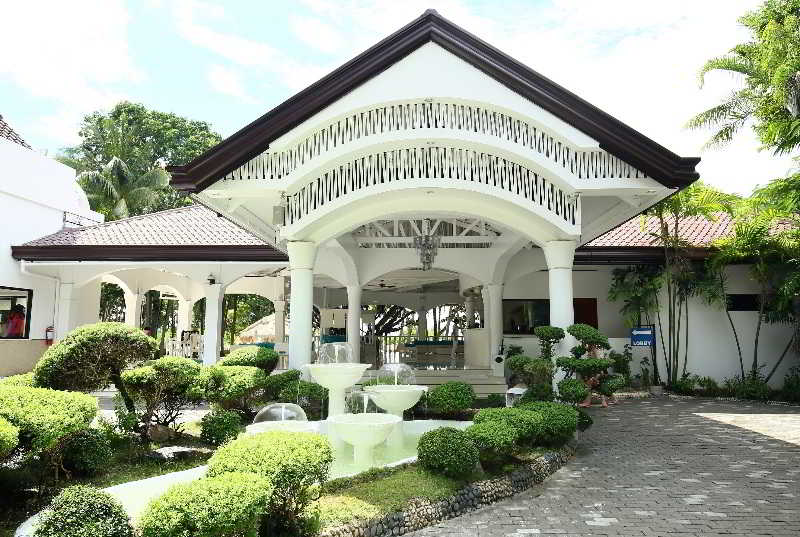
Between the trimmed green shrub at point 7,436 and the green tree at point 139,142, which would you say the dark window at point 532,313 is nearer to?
the trimmed green shrub at point 7,436

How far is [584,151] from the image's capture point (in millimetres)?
8594

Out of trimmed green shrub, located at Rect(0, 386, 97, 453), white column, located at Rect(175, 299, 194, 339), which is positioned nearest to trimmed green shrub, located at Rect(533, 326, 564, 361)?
trimmed green shrub, located at Rect(0, 386, 97, 453)

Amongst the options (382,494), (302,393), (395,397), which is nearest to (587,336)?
(395,397)

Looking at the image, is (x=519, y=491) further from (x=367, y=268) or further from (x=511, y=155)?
(x=367, y=268)

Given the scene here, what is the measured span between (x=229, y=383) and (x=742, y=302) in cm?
1331

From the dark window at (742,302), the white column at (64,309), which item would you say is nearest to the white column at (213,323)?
the white column at (64,309)

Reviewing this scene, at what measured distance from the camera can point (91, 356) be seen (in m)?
6.67

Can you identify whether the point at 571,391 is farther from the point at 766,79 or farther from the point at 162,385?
the point at 766,79

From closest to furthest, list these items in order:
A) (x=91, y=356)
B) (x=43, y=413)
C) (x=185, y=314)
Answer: (x=43, y=413) → (x=91, y=356) → (x=185, y=314)

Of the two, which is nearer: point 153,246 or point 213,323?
point 153,246

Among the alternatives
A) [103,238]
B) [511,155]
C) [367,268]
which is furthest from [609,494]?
[103,238]

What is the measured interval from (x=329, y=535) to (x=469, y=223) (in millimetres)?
10812

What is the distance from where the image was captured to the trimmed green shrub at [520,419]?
6641mm

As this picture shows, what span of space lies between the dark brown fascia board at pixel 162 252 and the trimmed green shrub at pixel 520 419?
8424mm
